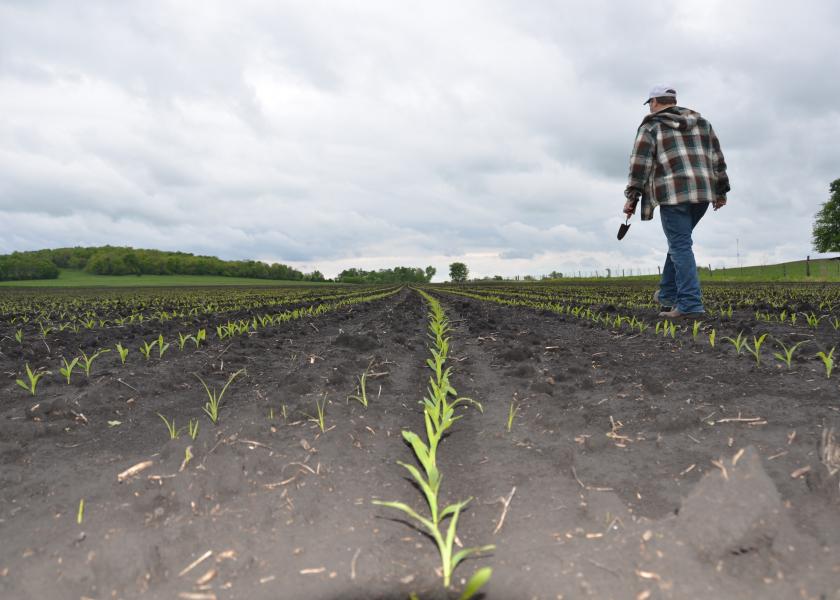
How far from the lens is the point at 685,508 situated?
1489mm

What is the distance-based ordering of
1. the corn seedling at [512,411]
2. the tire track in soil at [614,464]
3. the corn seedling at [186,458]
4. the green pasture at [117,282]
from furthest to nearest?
Answer: 1. the green pasture at [117,282]
2. the corn seedling at [512,411]
3. the corn seedling at [186,458]
4. the tire track in soil at [614,464]

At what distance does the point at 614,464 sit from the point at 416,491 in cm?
87

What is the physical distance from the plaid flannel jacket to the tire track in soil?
2855mm

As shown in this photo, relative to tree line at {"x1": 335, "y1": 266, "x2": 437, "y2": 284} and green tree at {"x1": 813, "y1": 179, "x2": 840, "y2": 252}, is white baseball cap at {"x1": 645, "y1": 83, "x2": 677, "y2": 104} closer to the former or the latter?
green tree at {"x1": 813, "y1": 179, "x2": 840, "y2": 252}

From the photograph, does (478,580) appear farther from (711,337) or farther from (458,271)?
(458,271)

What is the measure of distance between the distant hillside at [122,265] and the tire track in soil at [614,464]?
246 ft

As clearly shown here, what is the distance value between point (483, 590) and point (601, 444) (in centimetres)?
105

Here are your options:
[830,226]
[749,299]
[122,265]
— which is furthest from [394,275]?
[749,299]

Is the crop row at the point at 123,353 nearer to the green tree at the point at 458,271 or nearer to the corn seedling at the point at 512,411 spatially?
the corn seedling at the point at 512,411

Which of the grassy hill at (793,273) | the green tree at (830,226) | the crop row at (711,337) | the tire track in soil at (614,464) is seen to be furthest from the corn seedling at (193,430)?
the green tree at (830,226)

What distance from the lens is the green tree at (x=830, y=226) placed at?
43.2 m

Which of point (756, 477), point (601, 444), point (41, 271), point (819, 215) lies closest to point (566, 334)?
point (601, 444)

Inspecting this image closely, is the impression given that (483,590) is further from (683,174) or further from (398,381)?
(683,174)

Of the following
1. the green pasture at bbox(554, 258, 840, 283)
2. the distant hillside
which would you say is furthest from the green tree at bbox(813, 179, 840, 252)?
the distant hillside
